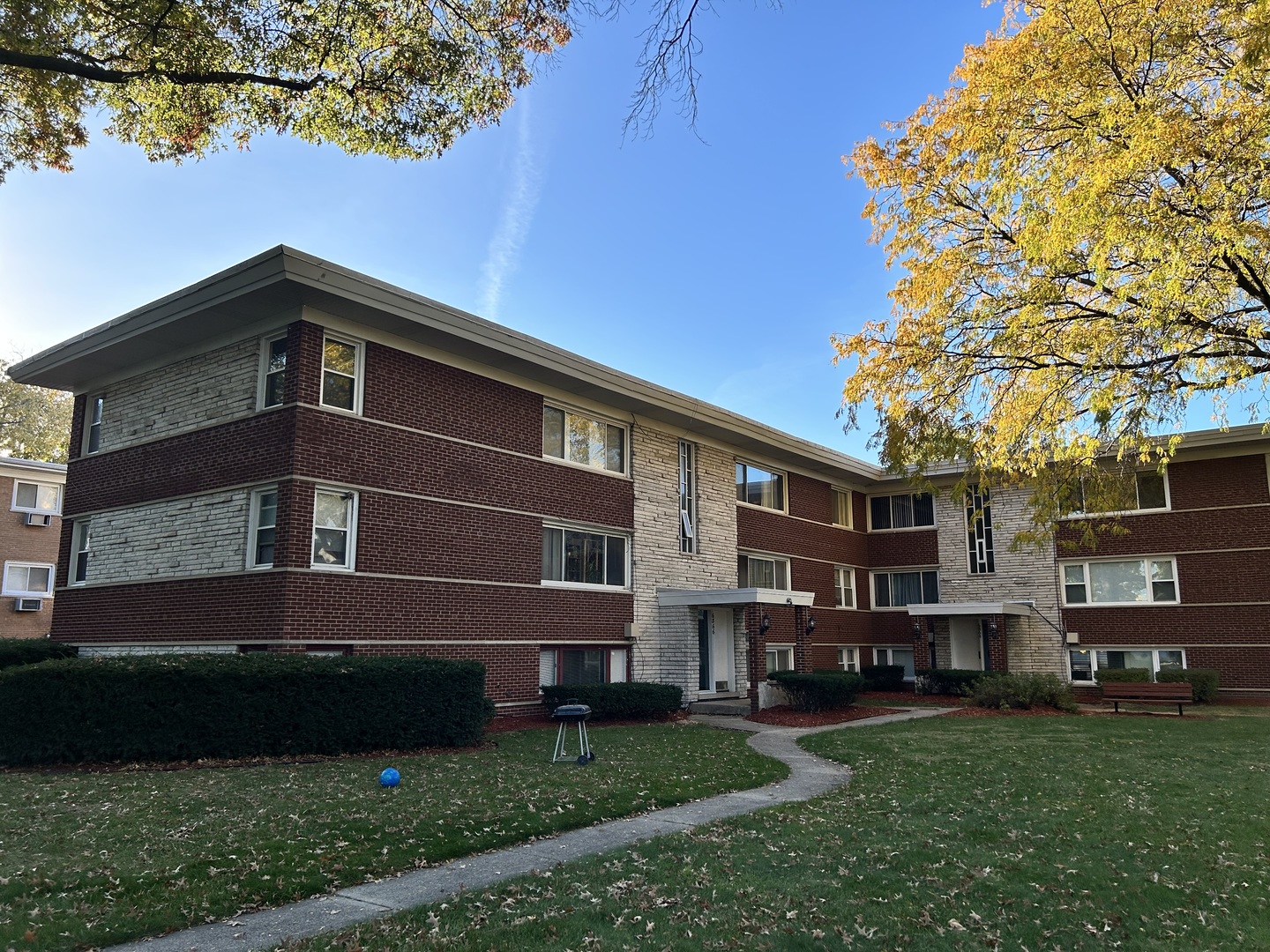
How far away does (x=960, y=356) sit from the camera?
38.4 ft

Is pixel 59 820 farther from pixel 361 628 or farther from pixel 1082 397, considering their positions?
pixel 1082 397

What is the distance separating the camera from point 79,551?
19094mm

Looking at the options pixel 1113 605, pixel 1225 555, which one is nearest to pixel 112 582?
pixel 1113 605

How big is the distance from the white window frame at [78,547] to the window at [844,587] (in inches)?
838

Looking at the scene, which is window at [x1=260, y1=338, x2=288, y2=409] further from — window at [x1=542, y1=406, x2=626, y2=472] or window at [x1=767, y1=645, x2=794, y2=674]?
window at [x1=767, y1=645, x2=794, y2=674]

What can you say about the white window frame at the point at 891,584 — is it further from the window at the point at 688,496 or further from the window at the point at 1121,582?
the window at the point at 688,496

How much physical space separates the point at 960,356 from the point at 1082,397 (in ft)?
4.97

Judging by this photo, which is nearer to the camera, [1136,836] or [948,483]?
[1136,836]

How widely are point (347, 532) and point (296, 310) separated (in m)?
3.77

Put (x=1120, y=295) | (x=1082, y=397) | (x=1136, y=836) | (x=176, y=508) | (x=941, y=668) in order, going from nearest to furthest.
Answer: (x=1136, y=836), (x=1120, y=295), (x=1082, y=397), (x=176, y=508), (x=941, y=668)

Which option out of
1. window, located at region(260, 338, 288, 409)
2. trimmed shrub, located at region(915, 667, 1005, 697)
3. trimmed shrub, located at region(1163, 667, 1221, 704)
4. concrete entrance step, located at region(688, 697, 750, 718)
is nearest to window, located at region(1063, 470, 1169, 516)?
concrete entrance step, located at region(688, 697, 750, 718)

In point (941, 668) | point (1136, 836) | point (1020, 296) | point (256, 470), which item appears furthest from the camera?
point (941, 668)

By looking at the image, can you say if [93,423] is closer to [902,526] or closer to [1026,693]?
[1026,693]

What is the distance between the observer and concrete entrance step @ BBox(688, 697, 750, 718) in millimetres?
21047
